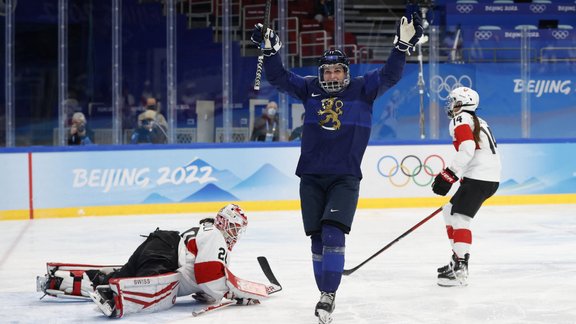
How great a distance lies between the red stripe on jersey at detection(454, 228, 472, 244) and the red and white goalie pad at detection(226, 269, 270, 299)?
4.12 feet

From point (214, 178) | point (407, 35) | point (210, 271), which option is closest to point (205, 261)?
point (210, 271)

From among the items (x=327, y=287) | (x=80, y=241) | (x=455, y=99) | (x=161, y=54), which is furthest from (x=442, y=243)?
(x=161, y=54)

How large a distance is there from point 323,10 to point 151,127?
248 centimetres

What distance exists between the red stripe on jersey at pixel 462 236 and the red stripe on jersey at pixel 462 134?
49 centimetres

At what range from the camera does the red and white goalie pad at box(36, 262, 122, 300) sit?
16.2ft

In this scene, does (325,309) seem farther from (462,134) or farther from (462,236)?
(462,134)

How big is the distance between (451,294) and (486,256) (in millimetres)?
1661

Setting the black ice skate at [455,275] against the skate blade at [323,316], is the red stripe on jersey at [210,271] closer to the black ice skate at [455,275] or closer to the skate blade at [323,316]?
the skate blade at [323,316]

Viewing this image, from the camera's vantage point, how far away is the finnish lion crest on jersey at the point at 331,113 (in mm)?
4492

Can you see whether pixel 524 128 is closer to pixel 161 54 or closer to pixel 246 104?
pixel 246 104

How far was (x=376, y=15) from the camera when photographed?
12492 mm

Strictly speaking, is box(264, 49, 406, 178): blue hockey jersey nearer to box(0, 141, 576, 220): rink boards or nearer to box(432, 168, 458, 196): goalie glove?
box(432, 168, 458, 196): goalie glove

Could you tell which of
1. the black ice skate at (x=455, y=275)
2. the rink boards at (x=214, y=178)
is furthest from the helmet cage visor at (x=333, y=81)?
the rink boards at (x=214, y=178)

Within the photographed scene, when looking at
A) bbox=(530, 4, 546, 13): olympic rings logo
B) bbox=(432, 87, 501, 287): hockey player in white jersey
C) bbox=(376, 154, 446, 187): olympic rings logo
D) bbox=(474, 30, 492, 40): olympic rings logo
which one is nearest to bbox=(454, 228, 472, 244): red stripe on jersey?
bbox=(432, 87, 501, 287): hockey player in white jersey
